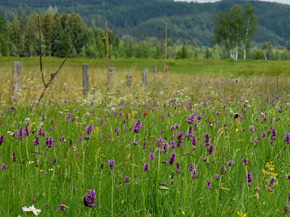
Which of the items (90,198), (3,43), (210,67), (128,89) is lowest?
(128,89)

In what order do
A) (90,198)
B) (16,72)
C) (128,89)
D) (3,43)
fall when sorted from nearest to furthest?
(90,198), (16,72), (128,89), (3,43)

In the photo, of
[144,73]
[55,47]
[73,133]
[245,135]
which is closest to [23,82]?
[144,73]

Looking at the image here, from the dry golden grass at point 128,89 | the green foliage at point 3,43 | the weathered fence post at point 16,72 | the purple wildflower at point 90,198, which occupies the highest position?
the green foliage at point 3,43

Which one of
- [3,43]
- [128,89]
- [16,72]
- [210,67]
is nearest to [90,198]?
[16,72]

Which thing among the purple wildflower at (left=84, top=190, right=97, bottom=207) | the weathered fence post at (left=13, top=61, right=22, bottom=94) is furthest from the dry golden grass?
the purple wildflower at (left=84, top=190, right=97, bottom=207)

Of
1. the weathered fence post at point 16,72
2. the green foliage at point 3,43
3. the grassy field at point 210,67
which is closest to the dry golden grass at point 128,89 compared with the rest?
the weathered fence post at point 16,72

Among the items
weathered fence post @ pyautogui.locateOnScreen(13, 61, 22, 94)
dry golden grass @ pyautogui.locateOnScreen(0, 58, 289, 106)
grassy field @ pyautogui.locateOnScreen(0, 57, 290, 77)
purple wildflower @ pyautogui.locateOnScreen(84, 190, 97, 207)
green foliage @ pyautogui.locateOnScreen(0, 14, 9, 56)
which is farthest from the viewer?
green foliage @ pyautogui.locateOnScreen(0, 14, 9, 56)

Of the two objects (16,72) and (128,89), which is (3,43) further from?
(128,89)

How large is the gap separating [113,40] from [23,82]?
121 meters

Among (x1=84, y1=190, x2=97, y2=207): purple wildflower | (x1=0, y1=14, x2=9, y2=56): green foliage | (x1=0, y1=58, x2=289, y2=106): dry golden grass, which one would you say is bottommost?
(x1=0, y1=58, x2=289, y2=106): dry golden grass

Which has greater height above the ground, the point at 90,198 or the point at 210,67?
the point at 210,67

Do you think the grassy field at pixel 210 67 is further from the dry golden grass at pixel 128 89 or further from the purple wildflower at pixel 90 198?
the purple wildflower at pixel 90 198

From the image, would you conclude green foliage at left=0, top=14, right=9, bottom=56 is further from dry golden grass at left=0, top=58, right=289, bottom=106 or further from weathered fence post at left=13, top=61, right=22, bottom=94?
weathered fence post at left=13, top=61, right=22, bottom=94

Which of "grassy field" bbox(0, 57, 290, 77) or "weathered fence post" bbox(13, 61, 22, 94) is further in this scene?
"grassy field" bbox(0, 57, 290, 77)
